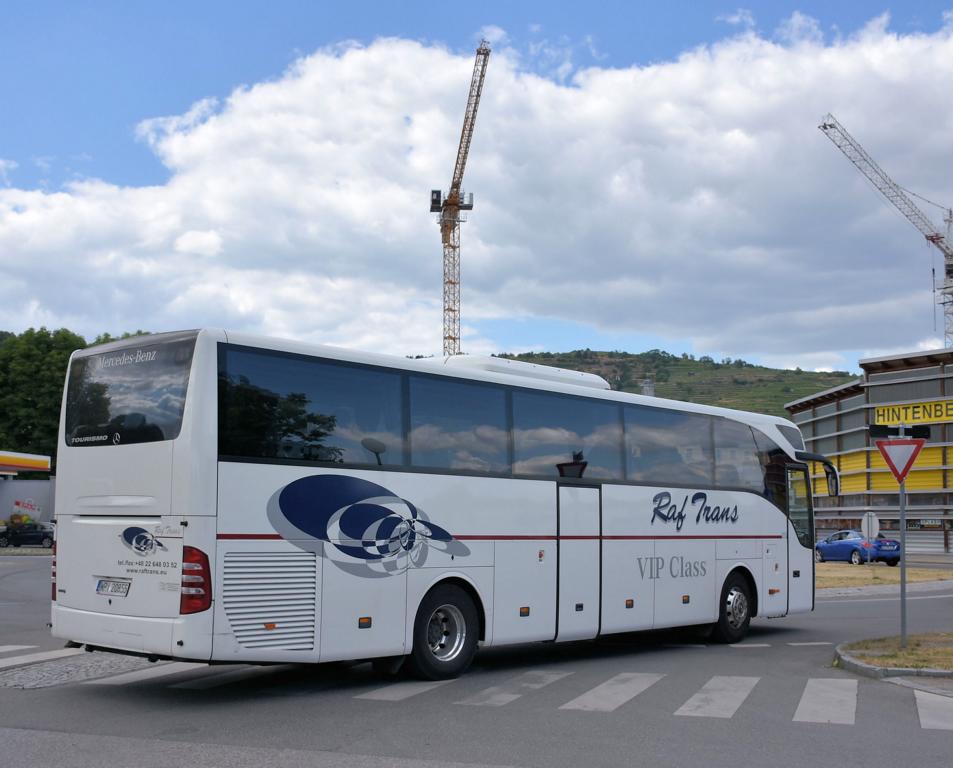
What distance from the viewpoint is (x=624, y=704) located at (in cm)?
1002

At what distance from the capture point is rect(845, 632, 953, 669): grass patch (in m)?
11.8

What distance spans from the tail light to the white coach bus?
0.01 m

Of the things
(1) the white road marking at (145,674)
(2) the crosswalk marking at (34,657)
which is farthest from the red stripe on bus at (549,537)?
(2) the crosswalk marking at (34,657)

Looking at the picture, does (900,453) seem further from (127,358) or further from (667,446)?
(127,358)

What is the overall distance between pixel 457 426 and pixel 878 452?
58102mm

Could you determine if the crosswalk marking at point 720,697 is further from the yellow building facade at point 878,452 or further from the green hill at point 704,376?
the green hill at point 704,376

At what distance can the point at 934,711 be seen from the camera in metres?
9.55

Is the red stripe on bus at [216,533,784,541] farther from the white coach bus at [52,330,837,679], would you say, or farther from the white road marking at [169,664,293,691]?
the white road marking at [169,664,293,691]

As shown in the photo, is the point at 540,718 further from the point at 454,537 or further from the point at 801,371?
the point at 801,371

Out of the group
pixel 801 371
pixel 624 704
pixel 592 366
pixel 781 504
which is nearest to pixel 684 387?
pixel 592 366

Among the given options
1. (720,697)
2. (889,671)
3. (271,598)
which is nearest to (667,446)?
(889,671)

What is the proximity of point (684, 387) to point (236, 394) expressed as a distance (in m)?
119

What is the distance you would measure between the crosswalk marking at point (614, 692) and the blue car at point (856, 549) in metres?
33.5

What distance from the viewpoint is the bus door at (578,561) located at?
13.2m
